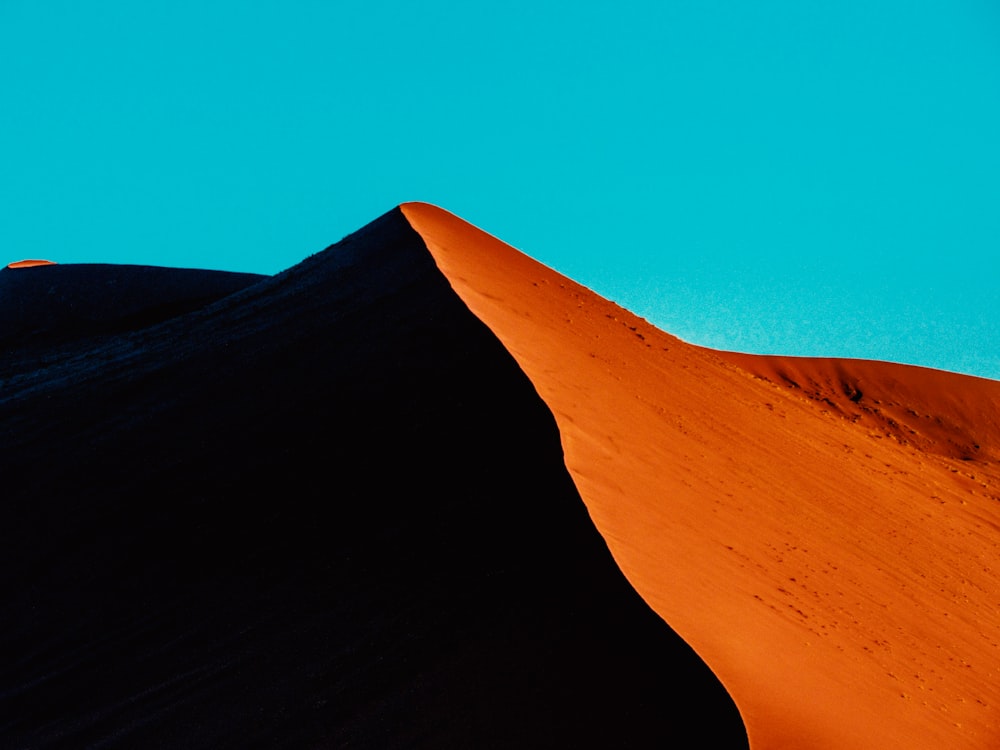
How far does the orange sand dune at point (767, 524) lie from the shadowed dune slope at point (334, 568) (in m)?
0.31

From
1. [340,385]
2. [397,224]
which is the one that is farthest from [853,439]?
[340,385]

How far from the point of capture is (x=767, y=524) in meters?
8.13

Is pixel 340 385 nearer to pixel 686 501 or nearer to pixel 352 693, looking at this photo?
pixel 686 501

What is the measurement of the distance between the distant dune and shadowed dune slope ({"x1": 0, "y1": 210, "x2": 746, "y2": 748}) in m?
0.02

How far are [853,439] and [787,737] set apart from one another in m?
10.4

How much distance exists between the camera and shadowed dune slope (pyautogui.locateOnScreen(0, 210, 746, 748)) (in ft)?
15.8

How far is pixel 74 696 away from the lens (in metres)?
6.06

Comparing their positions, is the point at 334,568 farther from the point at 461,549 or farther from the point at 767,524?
the point at 767,524

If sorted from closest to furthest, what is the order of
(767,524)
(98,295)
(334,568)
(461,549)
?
(461,549) < (334,568) < (767,524) < (98,295)

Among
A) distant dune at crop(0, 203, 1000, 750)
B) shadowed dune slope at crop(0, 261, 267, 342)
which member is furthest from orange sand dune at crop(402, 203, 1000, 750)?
shadowed dune slope at crop(0, 261, 267, 342)

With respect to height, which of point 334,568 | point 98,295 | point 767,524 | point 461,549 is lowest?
point 334,568

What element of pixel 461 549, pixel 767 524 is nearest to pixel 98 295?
pixel 767 524

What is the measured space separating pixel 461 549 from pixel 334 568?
0.78 m

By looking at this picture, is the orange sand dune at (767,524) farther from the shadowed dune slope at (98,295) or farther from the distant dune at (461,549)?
the shadowed dune slope at (98,295)
